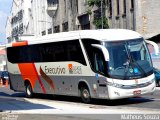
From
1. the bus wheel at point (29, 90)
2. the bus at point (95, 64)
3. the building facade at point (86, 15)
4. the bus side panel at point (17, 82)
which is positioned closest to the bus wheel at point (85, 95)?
the bus at point (95, 64)

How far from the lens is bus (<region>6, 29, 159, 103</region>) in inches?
798

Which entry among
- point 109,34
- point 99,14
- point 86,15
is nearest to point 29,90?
point 109,34

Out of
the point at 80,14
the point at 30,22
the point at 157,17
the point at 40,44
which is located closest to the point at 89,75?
the point at 40,44

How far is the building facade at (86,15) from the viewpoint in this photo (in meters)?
48.1

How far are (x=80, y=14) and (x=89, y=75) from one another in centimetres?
4335

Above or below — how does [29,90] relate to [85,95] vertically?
below

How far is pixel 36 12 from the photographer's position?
3848 inches

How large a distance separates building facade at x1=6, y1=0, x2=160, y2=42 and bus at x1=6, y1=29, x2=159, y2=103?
20653mm

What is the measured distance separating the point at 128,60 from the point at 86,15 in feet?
137

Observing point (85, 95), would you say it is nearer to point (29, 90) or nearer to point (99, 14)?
point (29, 90)

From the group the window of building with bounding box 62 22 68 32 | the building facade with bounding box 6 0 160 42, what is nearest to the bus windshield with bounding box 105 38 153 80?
the building facade with bounding box 6 0 160 42

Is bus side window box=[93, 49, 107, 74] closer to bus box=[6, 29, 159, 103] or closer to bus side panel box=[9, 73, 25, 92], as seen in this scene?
bus box=[6, 29, 159, 103]

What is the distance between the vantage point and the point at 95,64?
2120cm

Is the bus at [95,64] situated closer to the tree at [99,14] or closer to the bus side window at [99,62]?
the bus side window at [99,62]
